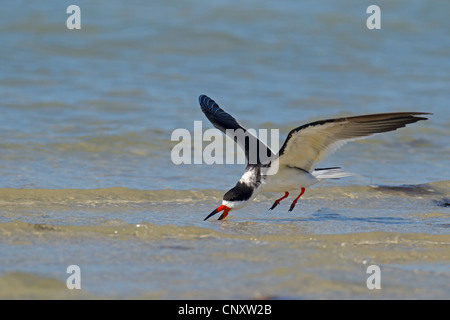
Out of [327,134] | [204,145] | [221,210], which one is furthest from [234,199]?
[204,145]

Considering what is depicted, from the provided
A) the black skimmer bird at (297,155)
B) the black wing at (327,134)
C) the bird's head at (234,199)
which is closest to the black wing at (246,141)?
the black skimmer bird at (297,155)

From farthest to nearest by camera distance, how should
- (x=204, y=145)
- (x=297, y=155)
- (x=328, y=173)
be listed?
(x=204, y=145) → (x=328, y=173) → (x=297, y=155)

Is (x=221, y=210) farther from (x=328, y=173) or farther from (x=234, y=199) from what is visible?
(x=328, y=173)

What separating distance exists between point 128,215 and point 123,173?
1.44 meters

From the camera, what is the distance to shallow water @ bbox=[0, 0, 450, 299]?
4152mm

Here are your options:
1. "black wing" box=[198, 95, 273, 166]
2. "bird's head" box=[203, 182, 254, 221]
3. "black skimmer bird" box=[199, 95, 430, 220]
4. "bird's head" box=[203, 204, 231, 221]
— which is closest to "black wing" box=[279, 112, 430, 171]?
"black skimmer bird" box=[199, 95, 430, 220]

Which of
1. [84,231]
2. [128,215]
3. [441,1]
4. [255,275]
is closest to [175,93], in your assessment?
[128,215]

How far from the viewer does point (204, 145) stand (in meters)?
8.36

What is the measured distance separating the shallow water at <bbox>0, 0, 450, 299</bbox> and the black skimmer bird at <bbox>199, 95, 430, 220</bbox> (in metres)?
0.25

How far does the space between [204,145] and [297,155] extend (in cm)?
274

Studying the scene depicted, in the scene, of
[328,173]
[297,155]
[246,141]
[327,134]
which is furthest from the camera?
[246,141]

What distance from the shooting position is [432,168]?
768 centimetres
